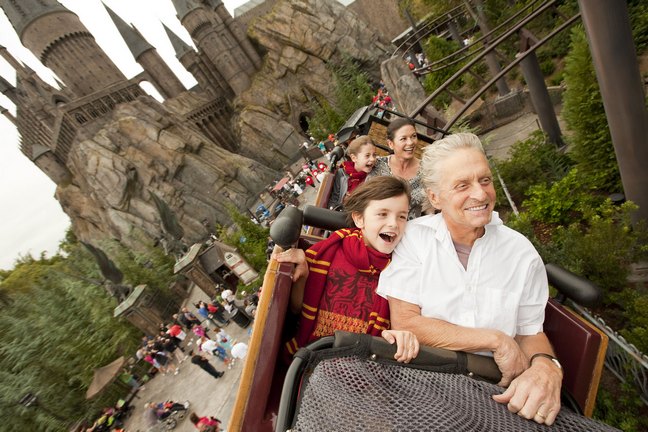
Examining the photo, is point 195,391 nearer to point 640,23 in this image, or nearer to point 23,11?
point 640,23

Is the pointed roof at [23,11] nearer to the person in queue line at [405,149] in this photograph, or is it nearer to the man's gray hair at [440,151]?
the person in queue line at [405,149]

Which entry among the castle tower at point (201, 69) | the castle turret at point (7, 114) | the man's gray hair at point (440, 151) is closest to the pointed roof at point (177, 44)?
the castle tower at point (201, 69)

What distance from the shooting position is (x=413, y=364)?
4.43 feet

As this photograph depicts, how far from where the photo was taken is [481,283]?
1.61 m

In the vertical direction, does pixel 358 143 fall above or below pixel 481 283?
above

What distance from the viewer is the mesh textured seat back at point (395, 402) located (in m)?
1.00

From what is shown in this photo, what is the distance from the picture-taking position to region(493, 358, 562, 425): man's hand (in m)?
1.20

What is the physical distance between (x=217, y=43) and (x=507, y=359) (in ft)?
137

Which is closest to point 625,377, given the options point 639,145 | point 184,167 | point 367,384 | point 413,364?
point 639,145

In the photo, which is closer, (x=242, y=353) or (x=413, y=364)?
(x=413, y=364)

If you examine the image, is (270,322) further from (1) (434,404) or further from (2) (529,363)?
(2) (529,363)

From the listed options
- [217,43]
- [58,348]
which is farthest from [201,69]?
[58,348]

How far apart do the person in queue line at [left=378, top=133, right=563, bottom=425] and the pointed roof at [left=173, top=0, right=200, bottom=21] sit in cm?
4353

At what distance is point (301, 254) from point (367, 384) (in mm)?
954
